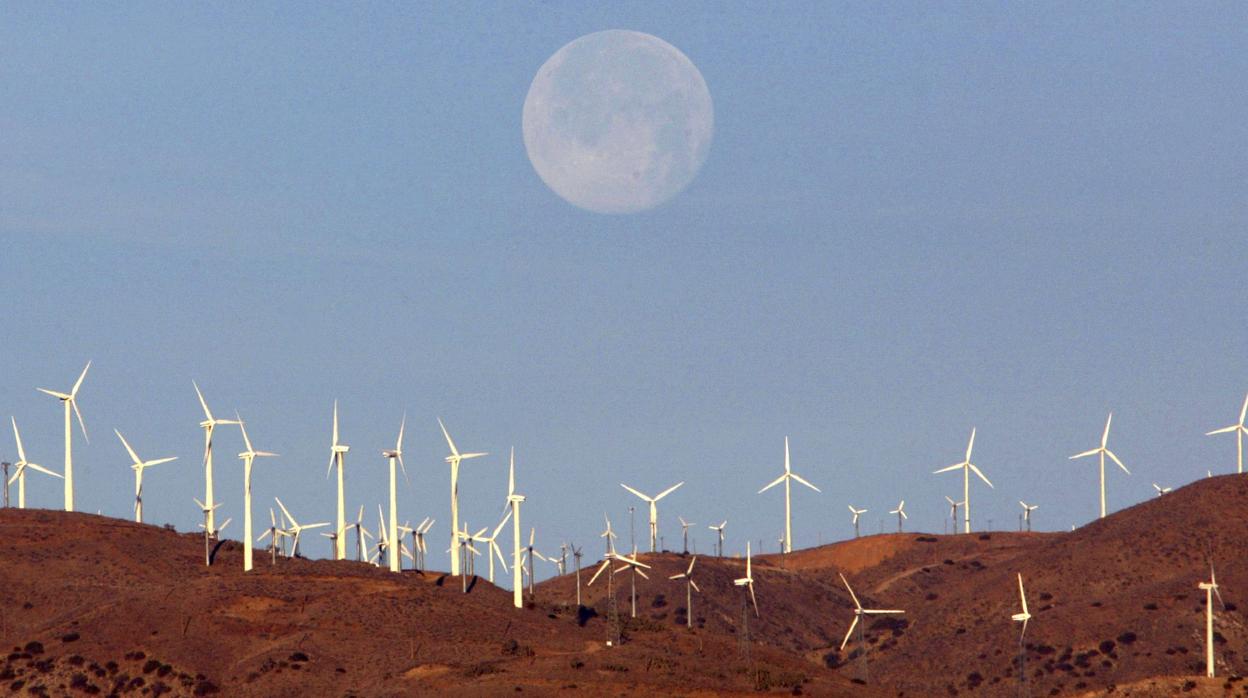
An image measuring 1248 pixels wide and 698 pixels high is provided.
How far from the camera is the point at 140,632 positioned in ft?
567

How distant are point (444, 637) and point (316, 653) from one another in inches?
582

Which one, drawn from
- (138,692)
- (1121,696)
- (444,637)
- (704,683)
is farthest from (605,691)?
(1121,696)

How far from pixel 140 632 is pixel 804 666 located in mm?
67107

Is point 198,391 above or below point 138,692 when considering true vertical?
above

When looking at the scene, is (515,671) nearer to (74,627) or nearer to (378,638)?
(378,638)

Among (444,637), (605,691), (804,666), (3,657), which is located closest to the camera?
(605,691)

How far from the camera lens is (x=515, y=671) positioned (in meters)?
159

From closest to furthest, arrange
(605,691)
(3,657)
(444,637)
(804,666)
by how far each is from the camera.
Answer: (605,691) → (3,657) → (444,637) → (804,666)

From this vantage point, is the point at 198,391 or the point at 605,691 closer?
the point at 605,691

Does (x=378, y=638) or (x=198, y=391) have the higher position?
(x=198, y=391)

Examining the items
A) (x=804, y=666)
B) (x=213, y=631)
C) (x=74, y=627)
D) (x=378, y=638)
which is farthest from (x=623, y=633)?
(x=74, y=627)

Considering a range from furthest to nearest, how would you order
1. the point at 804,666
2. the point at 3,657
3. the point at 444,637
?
the point at 804,666 < the point at 444,637 < the point at 3,657

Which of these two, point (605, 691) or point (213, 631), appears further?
point (213, 631)

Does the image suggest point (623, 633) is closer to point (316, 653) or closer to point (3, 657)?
point (316, 653)
